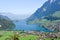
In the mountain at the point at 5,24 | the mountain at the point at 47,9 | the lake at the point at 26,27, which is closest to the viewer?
the lake at the point at 26,27

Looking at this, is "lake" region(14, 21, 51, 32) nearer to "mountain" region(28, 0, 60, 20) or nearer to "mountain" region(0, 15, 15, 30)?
"mountain" region(0, 15, 15, 30)

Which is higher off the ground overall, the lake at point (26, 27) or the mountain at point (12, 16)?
the mountain at point (12, 16)

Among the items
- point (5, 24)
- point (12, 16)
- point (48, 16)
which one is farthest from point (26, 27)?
point (48, 16)

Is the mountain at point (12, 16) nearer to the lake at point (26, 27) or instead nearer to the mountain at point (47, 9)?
the lake at point (26, 27)

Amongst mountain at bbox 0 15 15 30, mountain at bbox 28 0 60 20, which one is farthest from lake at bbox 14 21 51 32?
mountain at bbox 28 0 60 20

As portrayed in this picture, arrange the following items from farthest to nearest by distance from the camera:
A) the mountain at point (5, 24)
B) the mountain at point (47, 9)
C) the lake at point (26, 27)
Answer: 1. the mountain at point (47, 9)
2. the mountain at point (5, 24)
3. the lake at point (26, 27)

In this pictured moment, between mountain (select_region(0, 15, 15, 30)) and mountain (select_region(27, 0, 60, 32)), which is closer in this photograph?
mountain (select_region(0, 15, 15, 30))

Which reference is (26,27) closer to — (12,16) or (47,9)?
(12,16)

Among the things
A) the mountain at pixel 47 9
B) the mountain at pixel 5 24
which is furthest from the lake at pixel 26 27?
the mountain at pixel 47 9

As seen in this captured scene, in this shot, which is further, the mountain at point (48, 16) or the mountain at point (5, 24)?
the mountain at point (48, 16)

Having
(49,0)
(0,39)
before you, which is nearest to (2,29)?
(0,39)

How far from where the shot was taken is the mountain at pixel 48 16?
60.6ft

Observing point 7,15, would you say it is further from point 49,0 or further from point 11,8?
point 49,0

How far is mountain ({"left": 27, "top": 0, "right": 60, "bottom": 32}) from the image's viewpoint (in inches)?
727
